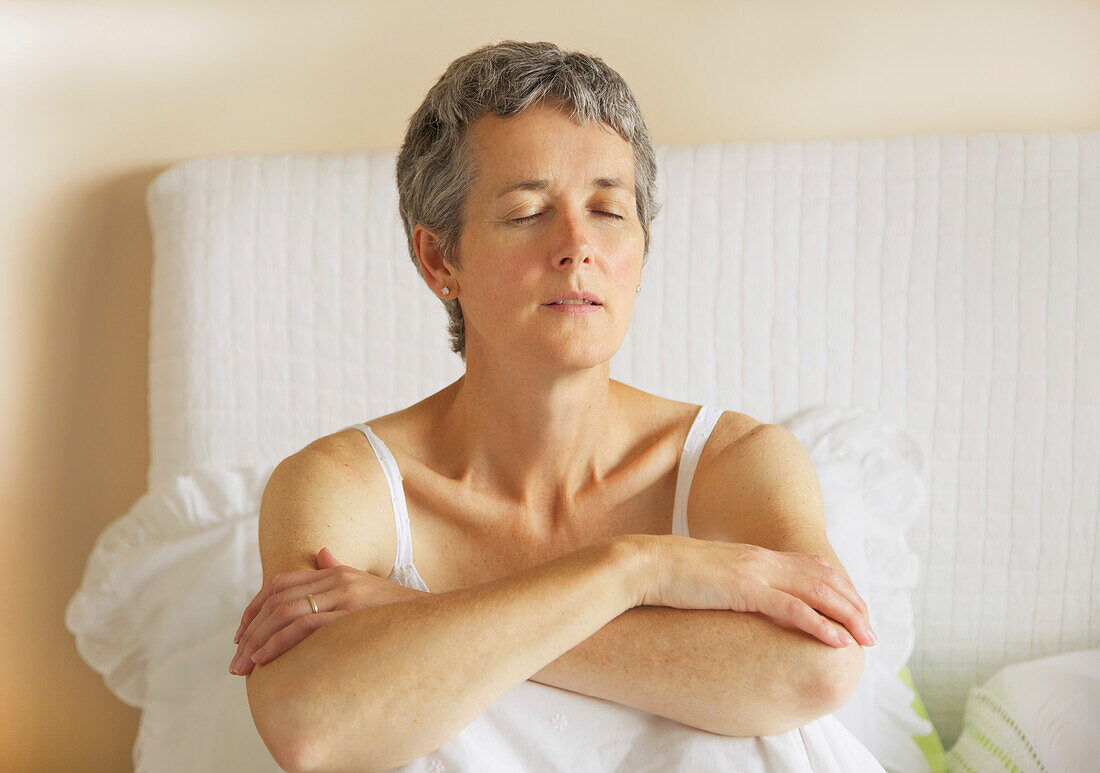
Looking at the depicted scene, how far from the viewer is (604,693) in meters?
1.03

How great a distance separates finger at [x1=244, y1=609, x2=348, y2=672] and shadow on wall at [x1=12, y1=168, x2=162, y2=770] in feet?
4.09

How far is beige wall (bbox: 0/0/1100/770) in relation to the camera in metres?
1.97

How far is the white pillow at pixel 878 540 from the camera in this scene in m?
1.61

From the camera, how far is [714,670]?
39.2 inches

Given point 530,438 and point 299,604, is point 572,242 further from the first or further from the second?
point 299,604

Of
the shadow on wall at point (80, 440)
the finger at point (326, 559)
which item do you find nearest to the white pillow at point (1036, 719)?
the finger at point (326, 559)

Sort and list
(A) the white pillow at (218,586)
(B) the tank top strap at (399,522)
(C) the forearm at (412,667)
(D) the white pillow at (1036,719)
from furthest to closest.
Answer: (A) the white pillow at (218,586) → (D) the white pillow at (1036,719) → (B) the tank top strap at (399,522) → (C) the forearm at (412,667)

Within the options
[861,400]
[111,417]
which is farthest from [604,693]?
[111,417]

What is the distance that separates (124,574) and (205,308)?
536 mm

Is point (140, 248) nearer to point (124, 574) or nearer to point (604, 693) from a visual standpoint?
point (124, 574)

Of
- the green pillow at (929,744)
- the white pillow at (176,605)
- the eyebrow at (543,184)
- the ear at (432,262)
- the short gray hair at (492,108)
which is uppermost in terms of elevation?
the short gray hair at (492,108)

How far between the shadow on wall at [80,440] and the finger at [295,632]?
4.09 feet

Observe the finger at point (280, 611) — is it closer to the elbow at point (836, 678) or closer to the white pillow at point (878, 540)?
the elbow at point (836, 678)

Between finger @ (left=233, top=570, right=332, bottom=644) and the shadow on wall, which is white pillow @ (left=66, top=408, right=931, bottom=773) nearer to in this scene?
the shadow on wall
